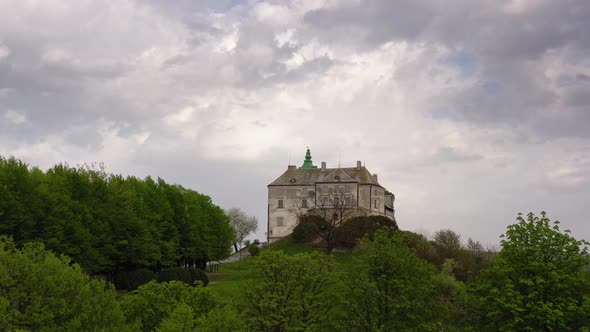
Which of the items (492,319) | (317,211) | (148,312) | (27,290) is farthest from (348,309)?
(317,211)

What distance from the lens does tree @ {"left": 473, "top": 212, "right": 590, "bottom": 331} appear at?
33.8 m

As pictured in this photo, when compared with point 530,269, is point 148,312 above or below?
below

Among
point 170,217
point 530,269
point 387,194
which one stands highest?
point 387,194

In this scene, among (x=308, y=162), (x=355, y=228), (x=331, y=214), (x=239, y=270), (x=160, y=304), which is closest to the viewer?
(x=160, y=304)

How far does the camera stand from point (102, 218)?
198ft

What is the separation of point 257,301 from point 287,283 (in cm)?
185

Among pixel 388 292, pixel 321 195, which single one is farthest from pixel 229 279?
pixel 388 292

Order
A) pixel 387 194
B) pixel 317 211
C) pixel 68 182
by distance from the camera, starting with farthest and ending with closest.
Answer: pixel 387 194
pixel 317 211
pixel 68 182

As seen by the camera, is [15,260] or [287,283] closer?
[15,260]

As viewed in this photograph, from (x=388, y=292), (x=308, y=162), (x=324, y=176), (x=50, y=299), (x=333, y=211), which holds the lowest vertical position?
(x=50, y=299)

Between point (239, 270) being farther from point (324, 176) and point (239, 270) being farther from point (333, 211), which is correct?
point (324, 176)

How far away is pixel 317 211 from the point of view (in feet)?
325

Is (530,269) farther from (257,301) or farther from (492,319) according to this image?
(257,301)

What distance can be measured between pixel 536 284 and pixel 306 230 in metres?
60.0
